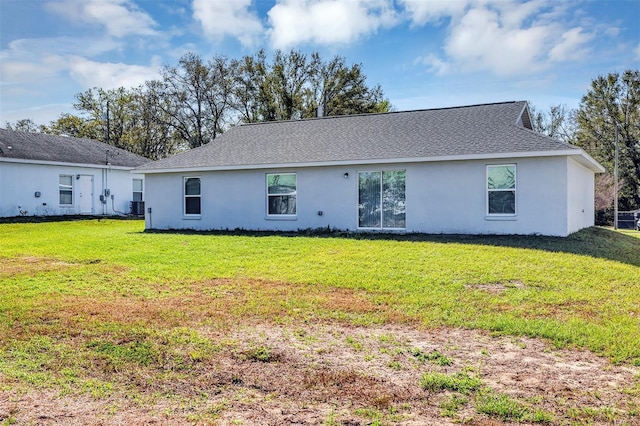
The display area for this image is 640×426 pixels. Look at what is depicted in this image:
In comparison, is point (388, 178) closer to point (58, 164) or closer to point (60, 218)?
point (60, 218)

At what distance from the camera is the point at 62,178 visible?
24594mm

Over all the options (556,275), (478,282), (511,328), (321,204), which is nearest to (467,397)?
(511,328)

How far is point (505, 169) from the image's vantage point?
1366 cm

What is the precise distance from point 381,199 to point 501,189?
350cm

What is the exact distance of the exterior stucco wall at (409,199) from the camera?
13297mm

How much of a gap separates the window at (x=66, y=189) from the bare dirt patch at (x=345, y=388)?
2285 centimetres

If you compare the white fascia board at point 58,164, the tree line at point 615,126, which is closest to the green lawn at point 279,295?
the white fascia board at point 58,164

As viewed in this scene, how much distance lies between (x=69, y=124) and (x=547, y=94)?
40.1 meters

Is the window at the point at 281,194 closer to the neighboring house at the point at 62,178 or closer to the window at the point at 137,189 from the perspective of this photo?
the neighboring house at the point at 62,178

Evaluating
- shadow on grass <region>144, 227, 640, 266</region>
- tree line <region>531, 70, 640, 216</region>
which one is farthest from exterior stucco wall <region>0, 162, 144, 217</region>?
tree line <region>531, 70, 640, 216</region>

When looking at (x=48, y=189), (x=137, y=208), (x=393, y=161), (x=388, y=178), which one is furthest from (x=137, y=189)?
(x=393, y=161)

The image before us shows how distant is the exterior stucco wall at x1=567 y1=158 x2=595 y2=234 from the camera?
14.2 m

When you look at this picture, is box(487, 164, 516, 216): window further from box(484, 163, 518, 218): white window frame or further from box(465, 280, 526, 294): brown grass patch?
box(465, 280, 526, 294): brown grass patch

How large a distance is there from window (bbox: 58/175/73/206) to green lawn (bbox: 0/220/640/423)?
13039 millimetres
